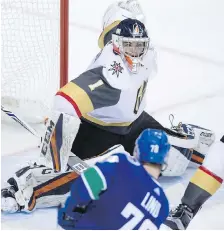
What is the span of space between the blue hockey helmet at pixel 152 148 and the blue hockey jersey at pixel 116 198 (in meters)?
0.04

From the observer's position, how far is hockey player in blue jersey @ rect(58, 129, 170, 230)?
1.32m

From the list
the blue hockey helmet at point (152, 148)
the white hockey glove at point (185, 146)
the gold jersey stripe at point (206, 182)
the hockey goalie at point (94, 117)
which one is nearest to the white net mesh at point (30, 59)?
the hockey goalie at point (94, 117)

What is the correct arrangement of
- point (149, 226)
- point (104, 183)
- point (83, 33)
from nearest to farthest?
point (104, 183)
point (149, 226)
point (83, 33)

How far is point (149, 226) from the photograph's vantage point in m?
1.42

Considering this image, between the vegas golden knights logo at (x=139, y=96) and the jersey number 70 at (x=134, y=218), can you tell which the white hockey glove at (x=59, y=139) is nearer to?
the vegas golden knights logo at (x=139, y=96)

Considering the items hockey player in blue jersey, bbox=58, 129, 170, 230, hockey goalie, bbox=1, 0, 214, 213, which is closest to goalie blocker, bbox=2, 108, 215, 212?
hockey goalie, bbox=1, 0, 214, 213

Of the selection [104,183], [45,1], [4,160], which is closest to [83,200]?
[104,183]

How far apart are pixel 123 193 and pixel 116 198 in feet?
0.06

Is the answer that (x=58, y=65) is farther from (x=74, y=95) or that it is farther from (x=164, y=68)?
(x=164, y=68)

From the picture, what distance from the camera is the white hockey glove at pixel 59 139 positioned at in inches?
71.9

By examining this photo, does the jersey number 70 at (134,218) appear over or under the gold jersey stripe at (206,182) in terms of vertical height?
over

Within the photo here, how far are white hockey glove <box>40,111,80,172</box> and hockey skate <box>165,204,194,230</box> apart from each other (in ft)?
1.15

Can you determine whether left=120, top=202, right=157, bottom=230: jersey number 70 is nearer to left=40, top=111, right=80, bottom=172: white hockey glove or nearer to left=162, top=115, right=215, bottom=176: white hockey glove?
left=40, top=111, right=80, bottom=172: white hockey glove

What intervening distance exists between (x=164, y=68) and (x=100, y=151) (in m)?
1.39
